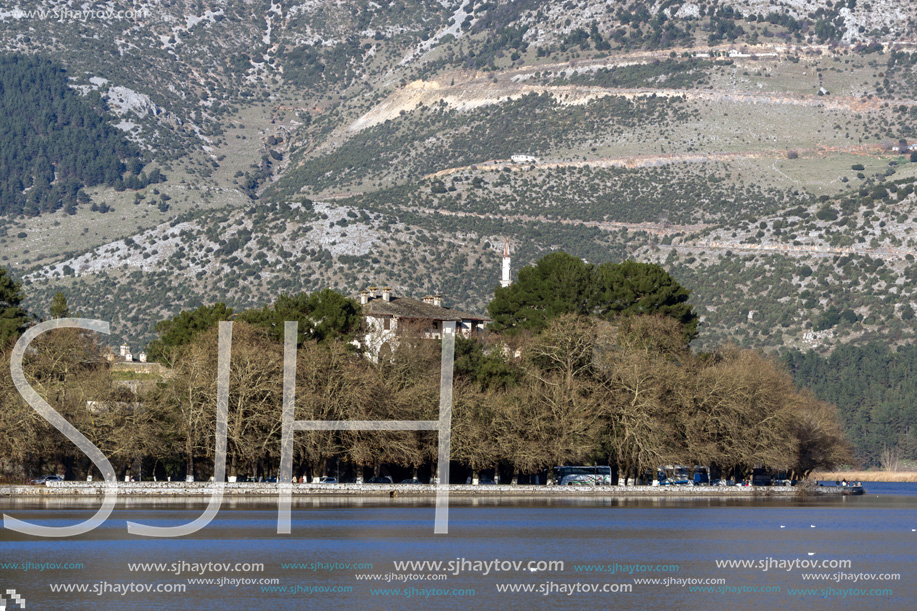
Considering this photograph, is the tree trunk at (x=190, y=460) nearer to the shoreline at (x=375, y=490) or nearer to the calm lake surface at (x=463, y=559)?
the shoreline at (x=375, y=490)

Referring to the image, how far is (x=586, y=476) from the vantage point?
3920 inches

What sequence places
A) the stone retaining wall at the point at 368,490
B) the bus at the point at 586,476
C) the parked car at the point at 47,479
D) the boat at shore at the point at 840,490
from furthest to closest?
the boat at shore at the point at 840,490, the bus at the point at 586,476, the parked car at the point at 47,479, the stone retaining wall at the point at 368,490

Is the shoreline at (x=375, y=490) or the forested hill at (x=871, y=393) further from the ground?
the forested hill at (x=871, y=393)

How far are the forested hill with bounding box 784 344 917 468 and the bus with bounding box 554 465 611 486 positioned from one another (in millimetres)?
72015

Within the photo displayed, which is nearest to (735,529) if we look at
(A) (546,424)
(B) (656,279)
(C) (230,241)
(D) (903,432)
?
(A) (546,424)

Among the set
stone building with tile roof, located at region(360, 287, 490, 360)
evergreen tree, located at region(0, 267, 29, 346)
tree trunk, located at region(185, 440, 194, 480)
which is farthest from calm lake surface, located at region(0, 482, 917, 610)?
stone building with tile roof, located at region(360, 287, 490, 360)

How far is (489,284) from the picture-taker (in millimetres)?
180000

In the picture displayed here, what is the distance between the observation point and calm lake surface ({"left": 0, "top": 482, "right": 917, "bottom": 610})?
46375 millimetres

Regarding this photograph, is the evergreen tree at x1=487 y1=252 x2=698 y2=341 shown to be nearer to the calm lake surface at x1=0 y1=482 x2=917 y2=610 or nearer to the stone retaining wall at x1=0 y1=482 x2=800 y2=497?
the stone retaining wall at x1=0 y1=482 x2=800 y2=497

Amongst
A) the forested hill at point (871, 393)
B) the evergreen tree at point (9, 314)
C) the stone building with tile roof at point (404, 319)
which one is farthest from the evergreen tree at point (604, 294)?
the forested hill at point (871, 393)

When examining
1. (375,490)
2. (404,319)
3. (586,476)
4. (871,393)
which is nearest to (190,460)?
(375,490)

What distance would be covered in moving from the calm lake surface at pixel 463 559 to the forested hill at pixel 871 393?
90.1 m

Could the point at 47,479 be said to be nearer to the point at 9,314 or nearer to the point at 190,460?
the point at 190,460

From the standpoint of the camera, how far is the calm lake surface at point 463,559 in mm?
46375
